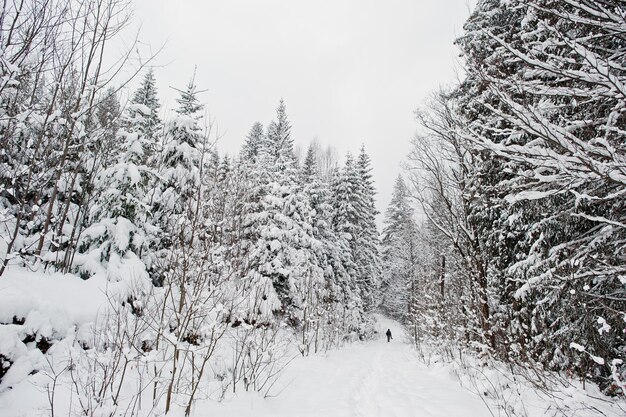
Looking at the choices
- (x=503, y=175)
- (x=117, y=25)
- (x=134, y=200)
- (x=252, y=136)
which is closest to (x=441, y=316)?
(x=503, y=175)

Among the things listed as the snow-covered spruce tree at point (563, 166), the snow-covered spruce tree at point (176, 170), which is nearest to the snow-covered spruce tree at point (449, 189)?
the snow-covered spruce tree at point (563, 166)

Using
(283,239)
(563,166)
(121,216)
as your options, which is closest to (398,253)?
(283,239)

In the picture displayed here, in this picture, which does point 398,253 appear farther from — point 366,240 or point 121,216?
point 121,216

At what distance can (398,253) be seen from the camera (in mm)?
34750

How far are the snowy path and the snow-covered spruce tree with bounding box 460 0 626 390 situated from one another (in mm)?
1967

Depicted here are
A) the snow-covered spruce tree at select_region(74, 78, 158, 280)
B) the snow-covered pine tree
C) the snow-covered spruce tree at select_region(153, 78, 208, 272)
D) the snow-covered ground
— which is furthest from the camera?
the snow-covered pine tree

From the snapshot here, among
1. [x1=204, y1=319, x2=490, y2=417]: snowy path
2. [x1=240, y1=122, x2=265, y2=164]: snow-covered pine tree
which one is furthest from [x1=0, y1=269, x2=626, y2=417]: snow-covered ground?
[x1=240, y1=122, x2=265, y2=164]: snow-covered pine tree

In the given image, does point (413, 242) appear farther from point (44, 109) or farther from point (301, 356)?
point (44, 109)

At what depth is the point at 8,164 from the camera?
6.53 m

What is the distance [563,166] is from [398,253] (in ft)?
108

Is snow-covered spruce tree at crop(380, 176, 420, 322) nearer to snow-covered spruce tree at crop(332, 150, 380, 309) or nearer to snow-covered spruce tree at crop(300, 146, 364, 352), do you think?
snow-covered spruce tree at crop(332, 150, 380, 309)

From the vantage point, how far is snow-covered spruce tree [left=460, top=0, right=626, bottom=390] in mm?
3230

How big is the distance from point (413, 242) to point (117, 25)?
31.7 m

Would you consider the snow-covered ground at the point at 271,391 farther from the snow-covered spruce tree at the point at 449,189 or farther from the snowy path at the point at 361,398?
the snow-covered spruce tree at the point at 449,189
